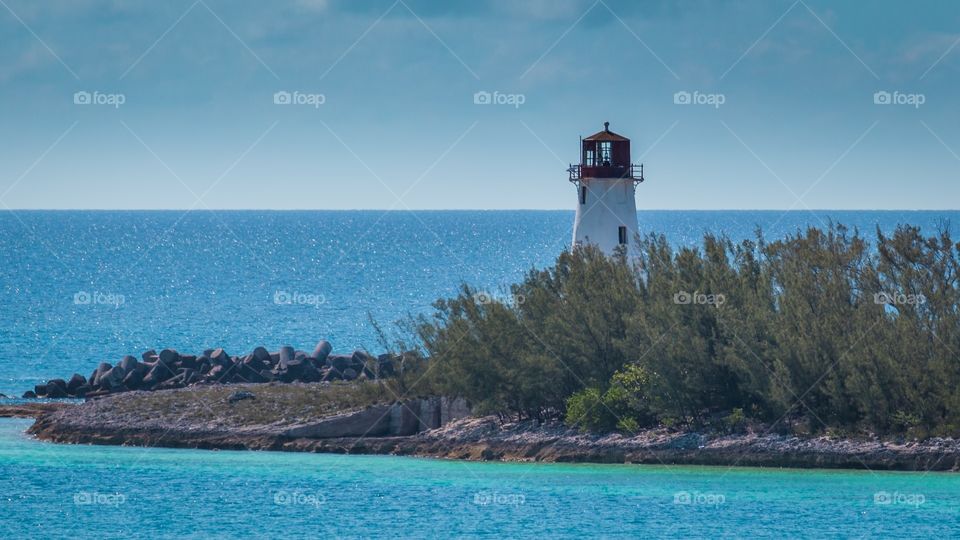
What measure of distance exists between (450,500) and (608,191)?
1423 cm

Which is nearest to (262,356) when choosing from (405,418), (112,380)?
(112,380)

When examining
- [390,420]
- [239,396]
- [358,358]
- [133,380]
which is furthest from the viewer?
[358,358]

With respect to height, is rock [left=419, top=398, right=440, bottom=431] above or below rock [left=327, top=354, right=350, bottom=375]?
below

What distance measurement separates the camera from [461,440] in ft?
145

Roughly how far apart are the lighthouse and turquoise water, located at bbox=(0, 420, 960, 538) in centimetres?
967

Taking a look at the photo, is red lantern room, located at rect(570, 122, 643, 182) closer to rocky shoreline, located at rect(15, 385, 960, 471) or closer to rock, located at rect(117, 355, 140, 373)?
rocky shoreline, located at rect(15, 385, 960, 471)

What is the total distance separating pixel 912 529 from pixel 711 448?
7458 mm

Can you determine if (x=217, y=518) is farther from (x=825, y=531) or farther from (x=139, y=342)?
(x=139, y=342)

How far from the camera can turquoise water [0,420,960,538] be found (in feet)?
116

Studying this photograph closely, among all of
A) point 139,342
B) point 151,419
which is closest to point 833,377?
point 151,419

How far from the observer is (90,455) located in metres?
44.8

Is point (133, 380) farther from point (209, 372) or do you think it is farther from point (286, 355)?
point (286, 355)

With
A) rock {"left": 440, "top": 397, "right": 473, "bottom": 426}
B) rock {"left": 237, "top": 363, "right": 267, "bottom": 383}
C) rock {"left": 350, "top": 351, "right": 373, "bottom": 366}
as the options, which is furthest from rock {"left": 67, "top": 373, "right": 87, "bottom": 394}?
rock {"left": 440, "top": 397, "right": 473, "bottom": 426}

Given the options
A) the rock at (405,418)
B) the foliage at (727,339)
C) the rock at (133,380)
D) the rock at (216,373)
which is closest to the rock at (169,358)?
the rock at (133,380)
